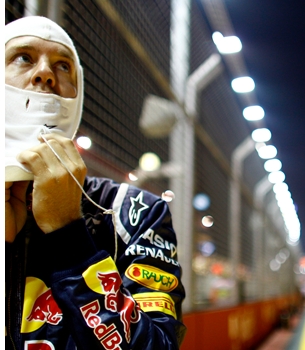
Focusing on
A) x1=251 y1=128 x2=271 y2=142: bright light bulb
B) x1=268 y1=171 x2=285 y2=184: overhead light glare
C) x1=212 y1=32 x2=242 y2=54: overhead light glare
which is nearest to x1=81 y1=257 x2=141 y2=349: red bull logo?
x1=212 y1=32 x2=242 y2=54: overhead light glare

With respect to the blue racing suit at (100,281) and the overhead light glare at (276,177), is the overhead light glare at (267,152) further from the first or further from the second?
the blue racing suit at (100,281)

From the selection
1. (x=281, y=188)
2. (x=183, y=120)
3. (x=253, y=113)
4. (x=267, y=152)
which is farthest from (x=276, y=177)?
(x=183, y=120)

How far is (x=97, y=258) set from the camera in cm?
91

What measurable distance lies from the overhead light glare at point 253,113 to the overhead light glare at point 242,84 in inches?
34.7

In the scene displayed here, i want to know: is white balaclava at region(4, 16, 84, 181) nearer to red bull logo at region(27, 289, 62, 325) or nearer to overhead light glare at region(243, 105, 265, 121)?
red bull logo at region(27, 289, 62, 325)

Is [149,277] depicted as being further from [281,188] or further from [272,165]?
[281,188]

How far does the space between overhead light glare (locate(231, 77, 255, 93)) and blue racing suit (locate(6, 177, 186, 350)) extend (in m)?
3.70

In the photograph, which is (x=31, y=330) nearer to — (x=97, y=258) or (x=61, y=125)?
(x=97, y=258)

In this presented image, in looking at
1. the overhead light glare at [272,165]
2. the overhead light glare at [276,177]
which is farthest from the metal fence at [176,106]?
the overhead light glare at [276,177]

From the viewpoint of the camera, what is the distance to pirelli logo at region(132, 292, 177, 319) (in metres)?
1.01

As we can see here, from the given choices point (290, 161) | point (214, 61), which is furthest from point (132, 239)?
point (290, 161)

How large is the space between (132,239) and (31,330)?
0.29m

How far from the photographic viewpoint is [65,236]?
90 cm

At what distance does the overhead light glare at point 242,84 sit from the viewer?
15.4 feet
